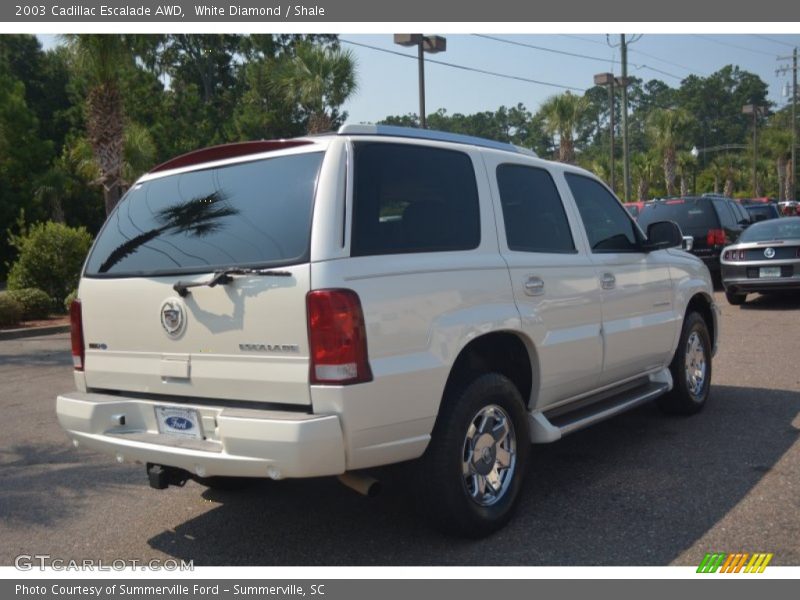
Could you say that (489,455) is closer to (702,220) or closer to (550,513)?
(550,513)

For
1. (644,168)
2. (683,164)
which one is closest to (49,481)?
→ (644,168)

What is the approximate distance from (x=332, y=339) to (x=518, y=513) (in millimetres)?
1761

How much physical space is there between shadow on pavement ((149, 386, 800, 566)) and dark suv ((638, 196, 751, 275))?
417 inches

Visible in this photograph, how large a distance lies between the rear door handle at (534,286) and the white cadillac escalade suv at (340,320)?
0.01 metres

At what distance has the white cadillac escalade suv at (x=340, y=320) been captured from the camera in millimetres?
3539

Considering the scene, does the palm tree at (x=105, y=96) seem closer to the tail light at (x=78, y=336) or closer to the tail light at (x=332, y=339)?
the tail light at (x=78, y=336)

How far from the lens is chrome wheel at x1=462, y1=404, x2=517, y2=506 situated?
4.17 m

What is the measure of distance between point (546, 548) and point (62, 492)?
10.6 ft

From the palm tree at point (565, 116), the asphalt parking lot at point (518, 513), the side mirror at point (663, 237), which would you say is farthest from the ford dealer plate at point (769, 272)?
the palm tree at point (565, 116)

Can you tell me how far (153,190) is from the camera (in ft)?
14.7

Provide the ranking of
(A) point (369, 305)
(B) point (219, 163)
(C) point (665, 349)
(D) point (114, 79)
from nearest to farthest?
1. (A) point (369, 305)
2. (B) point (219, 163)
3. (C) point (665, 349)
4. (D) point (114, 79)

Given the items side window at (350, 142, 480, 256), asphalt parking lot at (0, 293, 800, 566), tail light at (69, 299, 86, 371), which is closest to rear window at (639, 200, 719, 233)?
asphalt parking lot at (0, 293, 800, 566)

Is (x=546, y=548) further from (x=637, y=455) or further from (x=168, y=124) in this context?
(x=168, y=124)

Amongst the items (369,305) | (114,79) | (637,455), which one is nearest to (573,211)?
(637,455)
